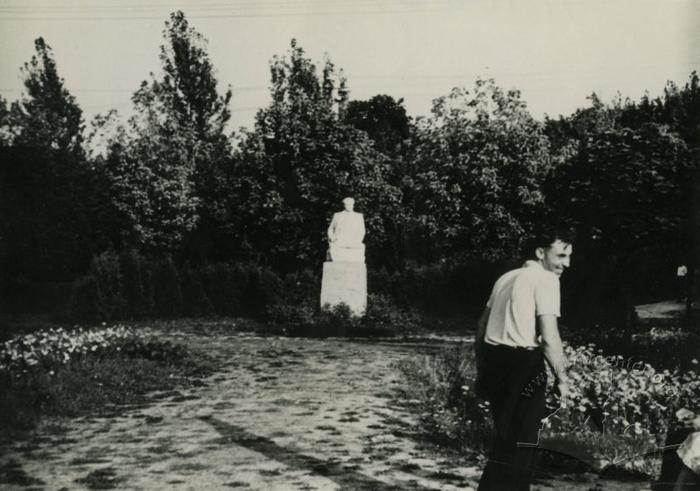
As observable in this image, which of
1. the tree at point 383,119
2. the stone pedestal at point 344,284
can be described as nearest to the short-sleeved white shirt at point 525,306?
the stone pedestal at point 344,284

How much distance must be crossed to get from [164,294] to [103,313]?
1.84m

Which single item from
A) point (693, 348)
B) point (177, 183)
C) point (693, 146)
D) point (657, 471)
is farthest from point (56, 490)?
point (177, 183)

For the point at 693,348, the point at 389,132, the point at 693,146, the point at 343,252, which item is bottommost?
the point at 693,348

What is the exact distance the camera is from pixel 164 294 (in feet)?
66.3

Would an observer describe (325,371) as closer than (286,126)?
Yes

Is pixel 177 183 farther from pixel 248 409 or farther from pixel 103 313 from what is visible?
pixel 248 409

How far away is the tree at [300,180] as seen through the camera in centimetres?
2342

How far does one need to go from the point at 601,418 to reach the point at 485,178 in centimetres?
1865

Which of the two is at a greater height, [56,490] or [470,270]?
[470,270]

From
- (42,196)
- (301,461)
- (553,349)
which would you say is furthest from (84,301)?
(553,349)

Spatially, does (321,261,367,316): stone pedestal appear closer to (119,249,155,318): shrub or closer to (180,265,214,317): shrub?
(180,265,214,317): shrub

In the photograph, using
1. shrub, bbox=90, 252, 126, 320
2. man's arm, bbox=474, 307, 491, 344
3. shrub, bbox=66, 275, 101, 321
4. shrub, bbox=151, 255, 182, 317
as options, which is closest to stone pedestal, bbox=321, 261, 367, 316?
shrub, bbox=151, 255, 182, 317

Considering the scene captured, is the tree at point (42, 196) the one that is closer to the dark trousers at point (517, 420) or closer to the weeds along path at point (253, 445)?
the weeds along path at point (253, 445)

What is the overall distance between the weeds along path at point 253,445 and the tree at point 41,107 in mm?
20027
